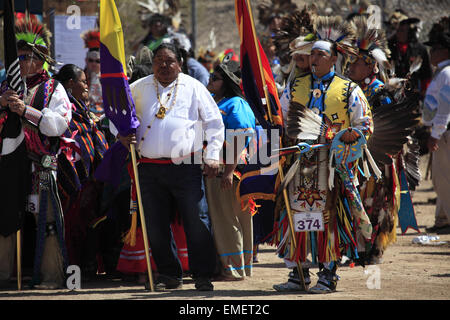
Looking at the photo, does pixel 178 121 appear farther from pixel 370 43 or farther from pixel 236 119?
pixel 370 43

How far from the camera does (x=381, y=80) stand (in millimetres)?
Answer: 8797

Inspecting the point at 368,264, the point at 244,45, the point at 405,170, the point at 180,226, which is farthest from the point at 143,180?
the point at 405,170

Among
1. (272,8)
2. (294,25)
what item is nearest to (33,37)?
(294,25)

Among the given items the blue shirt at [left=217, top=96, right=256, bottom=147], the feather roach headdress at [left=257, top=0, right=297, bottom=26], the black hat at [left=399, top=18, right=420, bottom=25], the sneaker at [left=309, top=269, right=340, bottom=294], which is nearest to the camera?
the sneaker at [left=309, top=269, right=340, bottom=294]

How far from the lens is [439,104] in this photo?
33.0ft

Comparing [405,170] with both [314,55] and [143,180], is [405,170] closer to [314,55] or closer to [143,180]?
[314,55]

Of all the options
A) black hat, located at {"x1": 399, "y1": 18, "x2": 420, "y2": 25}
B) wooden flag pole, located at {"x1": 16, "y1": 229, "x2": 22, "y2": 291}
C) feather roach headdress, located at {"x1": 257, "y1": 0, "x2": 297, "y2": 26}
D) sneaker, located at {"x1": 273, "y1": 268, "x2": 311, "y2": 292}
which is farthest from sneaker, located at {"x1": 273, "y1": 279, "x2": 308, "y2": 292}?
feather roach headdress, located at {"x1": 257, "y1": 0, "x2": 297, "y2": 26}

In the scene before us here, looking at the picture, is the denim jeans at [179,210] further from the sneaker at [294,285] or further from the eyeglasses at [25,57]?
the eyeglasses at [25,57]

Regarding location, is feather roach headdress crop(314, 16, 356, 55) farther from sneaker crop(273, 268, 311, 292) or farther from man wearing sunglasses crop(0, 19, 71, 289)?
man wearing sunglasses crop(0, 19, 71, 289)

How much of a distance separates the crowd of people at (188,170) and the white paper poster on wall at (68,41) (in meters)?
2.83

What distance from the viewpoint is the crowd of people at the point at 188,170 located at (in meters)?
6.84

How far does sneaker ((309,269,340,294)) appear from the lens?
6.81 meters

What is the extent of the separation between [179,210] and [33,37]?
78.2 inches

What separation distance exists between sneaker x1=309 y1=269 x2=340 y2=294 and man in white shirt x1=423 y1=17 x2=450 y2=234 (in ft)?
11.7
